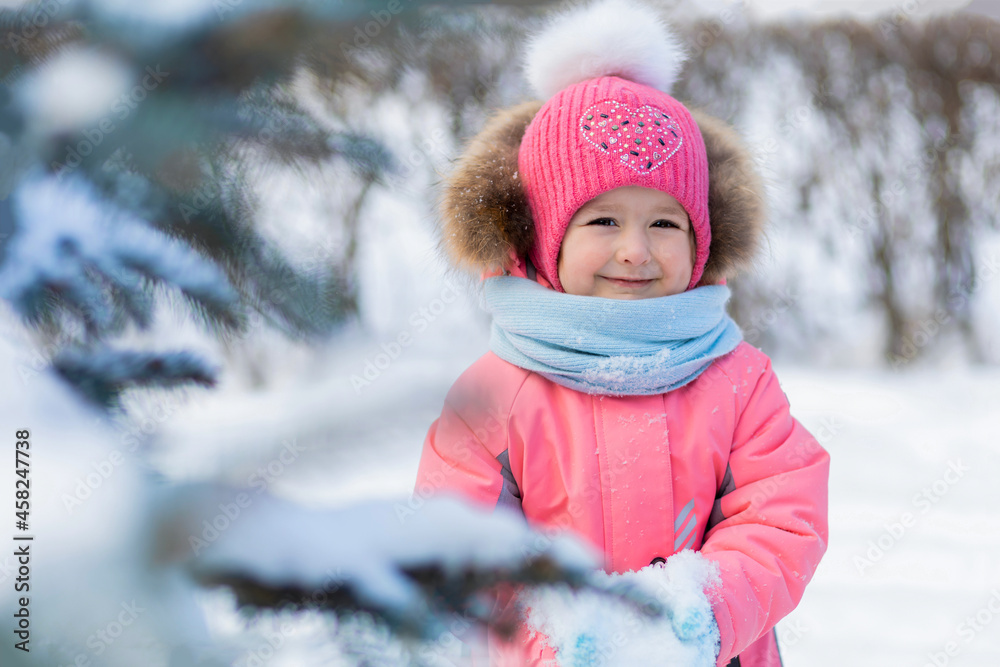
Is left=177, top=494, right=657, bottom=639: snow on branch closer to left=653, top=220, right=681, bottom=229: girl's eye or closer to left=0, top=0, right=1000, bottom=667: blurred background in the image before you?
left=0, top=0, right=1000, bottom=667: blurred background

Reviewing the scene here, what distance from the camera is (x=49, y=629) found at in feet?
0.94

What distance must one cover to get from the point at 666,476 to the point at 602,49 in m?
0.83

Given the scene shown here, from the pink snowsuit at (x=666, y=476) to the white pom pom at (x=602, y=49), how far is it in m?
0.63

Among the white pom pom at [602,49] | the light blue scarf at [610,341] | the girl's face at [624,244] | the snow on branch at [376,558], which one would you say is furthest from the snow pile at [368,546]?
the white pom pom at [602,49]

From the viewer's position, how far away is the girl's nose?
1214 mm

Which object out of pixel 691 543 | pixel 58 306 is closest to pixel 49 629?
pixel 58 306

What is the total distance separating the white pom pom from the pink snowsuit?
63cm

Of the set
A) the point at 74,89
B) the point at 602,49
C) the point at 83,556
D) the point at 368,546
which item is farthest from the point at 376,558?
the point at 602,49

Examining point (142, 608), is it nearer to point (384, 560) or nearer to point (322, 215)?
point (384, 560)

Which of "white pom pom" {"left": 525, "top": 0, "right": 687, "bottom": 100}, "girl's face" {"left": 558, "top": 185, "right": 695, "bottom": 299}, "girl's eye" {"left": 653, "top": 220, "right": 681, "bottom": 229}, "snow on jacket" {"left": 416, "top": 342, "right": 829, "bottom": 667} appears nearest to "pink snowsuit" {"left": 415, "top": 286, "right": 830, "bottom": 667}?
"snow on jacket" {"left": 416, "top": 342, "right": 829, "bottom": 667}

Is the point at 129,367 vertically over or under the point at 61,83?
under

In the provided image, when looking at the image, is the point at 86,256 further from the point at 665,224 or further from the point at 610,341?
the point at 665,224

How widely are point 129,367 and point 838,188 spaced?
18.3 feet

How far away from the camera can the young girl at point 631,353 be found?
1125mm
